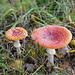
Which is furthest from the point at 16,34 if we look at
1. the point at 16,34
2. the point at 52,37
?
the point at 52,37

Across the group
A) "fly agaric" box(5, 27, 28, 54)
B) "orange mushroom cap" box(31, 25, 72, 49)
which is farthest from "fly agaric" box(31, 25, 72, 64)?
"fly agaric" box(5, 27, 28, 54)

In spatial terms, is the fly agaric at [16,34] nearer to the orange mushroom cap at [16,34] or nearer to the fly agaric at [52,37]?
Answer: the orange mushroom cap at [16,34]

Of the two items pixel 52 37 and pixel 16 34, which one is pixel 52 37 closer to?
pixel 52 37

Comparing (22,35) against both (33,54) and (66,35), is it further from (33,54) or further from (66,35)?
(66,35)

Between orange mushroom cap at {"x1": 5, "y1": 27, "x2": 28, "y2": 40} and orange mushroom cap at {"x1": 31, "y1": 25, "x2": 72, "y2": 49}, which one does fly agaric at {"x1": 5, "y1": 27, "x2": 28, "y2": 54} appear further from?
orange mushroom cap at {"x1": 31, "y1": 25, "x2": 72, "y2": 49}

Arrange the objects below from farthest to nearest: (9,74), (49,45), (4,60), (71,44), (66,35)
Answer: (71,44) < (4,60) < (9,74) < (66,35) < (49,45)

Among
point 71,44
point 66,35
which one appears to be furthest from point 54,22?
point 66,35

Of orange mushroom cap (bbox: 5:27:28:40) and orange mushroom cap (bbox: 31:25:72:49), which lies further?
orange mushroom cap (bbox: 5:27:28:40)
